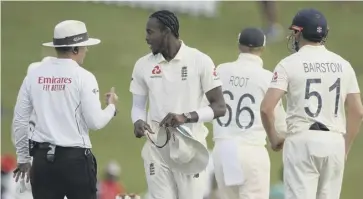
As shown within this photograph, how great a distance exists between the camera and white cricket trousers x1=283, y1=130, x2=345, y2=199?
29.4ft

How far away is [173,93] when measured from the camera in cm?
909

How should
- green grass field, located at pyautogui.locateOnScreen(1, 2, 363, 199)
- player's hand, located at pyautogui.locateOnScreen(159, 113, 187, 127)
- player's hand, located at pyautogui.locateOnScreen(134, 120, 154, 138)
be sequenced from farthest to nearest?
green grass field, located at pyautogui.locateOnScreen(1, 2, 363, 199) → player's hand, located at pyautogui.locateOnScreen(134, 120, 154, 138) → player's hand, located at pyautogui.locateOnScreen(159, 113, 187, 127)

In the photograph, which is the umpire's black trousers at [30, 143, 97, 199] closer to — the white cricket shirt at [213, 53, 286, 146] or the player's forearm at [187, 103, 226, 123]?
the player's forearm at [187, 103, 226, 123]

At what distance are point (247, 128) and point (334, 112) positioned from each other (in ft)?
5.81

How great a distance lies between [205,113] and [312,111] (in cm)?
80

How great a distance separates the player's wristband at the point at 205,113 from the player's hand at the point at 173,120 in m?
0.15

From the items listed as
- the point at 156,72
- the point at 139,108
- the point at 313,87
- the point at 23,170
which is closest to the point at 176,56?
the point at 156,72

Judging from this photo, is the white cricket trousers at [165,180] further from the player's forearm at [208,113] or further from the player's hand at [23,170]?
the player's hand at [23,170]

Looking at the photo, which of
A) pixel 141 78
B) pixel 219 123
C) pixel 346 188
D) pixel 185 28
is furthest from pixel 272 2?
pixel 141 78

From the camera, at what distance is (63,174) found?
878 cm

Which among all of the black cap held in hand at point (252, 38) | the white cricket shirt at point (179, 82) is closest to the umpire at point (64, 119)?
the white cricket shirt at point (179, 82)

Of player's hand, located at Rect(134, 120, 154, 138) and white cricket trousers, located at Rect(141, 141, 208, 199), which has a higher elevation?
player's hand, located at Rect(134, 120, 154, 138)

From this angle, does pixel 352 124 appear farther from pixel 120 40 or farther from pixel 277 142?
pixel 120 40

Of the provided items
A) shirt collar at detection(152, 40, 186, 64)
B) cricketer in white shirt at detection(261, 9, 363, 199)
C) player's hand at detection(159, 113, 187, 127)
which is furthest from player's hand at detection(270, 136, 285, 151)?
shirt collar at detection(152, 40, 186, 64)
